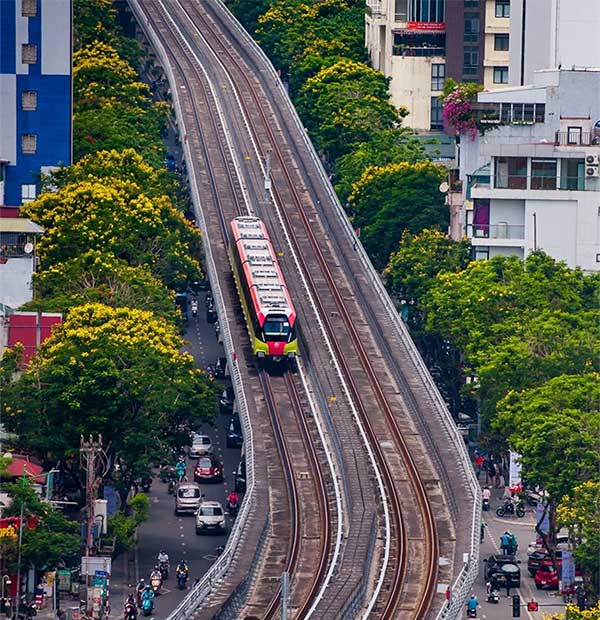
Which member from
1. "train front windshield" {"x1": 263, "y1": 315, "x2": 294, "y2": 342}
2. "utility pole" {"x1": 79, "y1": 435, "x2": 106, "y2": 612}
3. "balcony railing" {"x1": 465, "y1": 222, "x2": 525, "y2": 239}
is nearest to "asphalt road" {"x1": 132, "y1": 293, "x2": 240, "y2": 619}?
"utility pole" {"x1": 79, "y1": 435, "x2": 106, "y2": 612}

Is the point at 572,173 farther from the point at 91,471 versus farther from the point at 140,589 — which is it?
the point at 91,471

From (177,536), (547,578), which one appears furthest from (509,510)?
(177,536)

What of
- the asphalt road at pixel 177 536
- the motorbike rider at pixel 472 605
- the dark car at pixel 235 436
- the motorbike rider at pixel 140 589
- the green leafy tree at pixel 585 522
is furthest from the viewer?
the dark car at pixel 235 436

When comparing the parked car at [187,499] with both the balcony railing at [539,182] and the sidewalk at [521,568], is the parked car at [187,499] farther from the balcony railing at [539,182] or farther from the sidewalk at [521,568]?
the balcony railing at [539,182]

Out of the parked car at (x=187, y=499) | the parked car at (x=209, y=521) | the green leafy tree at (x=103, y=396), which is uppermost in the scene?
the green leafy tree at (x=103, y=396)

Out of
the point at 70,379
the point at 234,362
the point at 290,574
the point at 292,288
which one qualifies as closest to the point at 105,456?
the point at 70,379

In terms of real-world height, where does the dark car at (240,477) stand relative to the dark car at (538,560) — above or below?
above

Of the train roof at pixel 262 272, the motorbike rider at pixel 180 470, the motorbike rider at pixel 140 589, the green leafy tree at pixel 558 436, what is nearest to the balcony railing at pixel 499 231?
the train roof at pixel 262 272

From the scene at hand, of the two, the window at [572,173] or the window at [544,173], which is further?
the window at [544,173]
